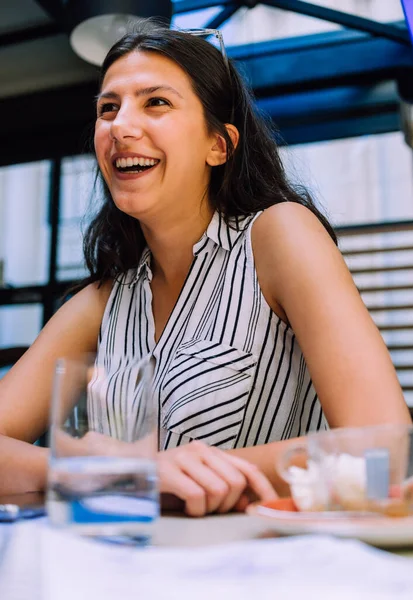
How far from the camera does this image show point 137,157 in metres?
1.38

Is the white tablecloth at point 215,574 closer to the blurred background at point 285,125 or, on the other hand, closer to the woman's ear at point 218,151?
the woman's ear at point 218,151

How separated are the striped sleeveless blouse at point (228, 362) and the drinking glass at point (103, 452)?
62cm

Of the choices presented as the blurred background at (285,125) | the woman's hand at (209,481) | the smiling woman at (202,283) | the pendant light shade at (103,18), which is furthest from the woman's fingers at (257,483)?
the blurred background at (285,125)

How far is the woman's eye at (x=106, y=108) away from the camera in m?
1.44

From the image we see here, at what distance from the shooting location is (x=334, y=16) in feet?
15.5

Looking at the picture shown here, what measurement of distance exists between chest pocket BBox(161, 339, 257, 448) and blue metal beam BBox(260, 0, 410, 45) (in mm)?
4033

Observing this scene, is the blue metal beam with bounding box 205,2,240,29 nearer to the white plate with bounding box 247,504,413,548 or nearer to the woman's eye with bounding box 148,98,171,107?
the woman's eye with bounding box 148,98,171,107

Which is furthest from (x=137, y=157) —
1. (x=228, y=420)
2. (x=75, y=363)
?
(x=75, y=363)

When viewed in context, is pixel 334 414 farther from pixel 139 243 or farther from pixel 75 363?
pixel 139 243

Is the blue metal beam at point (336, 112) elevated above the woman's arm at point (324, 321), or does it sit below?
above

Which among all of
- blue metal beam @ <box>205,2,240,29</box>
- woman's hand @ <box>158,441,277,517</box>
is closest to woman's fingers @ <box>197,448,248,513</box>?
woman's hand @ <box>158,441,277,517</box>

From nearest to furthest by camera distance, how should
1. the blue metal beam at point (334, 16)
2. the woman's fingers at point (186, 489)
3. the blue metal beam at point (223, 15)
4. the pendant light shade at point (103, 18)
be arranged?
the woman's fingers at point (186, 489) < the pendant light shade at point (103, 18) < the blue metal beam at point (334, 16) < the blue metal beam at point (223, 15)

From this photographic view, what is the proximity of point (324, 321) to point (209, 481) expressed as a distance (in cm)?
42

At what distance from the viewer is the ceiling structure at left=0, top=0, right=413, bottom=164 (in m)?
4.94
